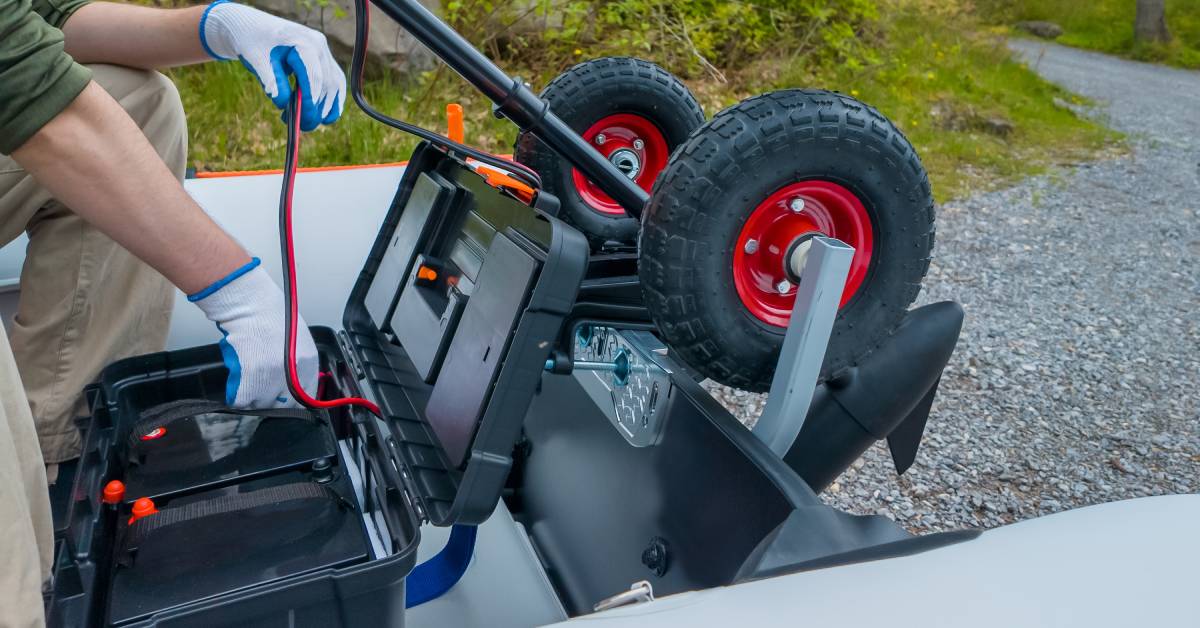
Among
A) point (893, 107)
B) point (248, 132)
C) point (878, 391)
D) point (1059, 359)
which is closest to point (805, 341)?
point (878, 391)

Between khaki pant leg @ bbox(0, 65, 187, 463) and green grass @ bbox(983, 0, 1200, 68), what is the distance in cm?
1699

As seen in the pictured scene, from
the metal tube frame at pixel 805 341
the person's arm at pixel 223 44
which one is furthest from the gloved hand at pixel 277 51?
the metal tube frame at pixel 805 341

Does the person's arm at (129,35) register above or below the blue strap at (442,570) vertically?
above

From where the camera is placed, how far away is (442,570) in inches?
58.7

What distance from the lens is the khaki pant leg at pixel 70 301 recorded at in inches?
59.9

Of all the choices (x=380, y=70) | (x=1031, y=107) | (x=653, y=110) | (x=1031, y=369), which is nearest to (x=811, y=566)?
(x=653, y=110)

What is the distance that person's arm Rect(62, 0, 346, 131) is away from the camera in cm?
143

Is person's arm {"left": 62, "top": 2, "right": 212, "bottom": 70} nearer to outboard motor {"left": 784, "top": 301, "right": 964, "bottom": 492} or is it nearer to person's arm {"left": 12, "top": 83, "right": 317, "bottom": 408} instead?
person's arm {"left": 12, "top": 83, "right": 317, "bottom": 408}

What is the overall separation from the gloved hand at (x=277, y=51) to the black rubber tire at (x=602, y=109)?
1.45ft

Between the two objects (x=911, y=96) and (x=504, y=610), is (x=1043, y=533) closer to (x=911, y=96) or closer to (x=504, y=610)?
(x=504, y=610)

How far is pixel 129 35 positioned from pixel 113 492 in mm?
860

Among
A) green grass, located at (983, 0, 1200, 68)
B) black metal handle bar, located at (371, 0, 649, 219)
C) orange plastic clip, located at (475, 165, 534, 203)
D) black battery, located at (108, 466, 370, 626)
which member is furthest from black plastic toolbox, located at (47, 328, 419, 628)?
green grass, located at (983, 0, 1200, 68)

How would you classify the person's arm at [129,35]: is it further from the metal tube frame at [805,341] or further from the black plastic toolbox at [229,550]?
the metal tube frame at [805,341]

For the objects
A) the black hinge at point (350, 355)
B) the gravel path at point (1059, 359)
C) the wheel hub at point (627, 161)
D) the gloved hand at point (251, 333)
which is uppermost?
the wheel hub at point (627, 161)
